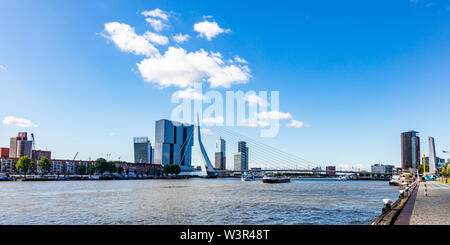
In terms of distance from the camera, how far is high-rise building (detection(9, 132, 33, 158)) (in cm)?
17188

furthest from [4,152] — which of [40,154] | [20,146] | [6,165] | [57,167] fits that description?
[57,167]

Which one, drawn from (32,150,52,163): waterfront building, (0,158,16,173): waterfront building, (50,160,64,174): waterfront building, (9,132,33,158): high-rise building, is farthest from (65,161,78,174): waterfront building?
(32,150,52,163): waterfront building

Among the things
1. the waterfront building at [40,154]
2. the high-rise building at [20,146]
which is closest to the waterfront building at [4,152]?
the high-rise building at [20,146]

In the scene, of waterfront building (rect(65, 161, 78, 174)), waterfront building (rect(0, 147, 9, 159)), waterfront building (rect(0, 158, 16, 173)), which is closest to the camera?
waterfront building (rect(0, 158, 16, 173))

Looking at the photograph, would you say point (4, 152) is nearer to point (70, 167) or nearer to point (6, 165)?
point (6, 165)

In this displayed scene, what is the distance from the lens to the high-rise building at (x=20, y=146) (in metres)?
172

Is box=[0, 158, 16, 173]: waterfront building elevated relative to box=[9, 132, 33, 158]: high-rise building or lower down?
lower down

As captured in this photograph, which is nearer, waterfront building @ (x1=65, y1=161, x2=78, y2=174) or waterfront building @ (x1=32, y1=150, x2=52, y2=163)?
waterfront building @ (x1=65, y1=161, x2=78, y2=174)

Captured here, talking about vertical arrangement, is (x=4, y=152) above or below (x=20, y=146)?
below

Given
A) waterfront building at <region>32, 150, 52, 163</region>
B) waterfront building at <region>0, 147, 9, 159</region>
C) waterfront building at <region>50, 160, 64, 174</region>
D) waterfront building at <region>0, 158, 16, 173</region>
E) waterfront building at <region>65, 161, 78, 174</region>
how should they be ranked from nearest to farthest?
waterfront building at <region>0, 158, 16, 173</region>
waterfront building at <region>50, 160, 64, 174</region>
waterfront building at <region>65, 161, 78, 174</region>
waterfront building at <region>0, 147, 9, 159</region>
waterfront building at <region>32, 150, 52, 163</region>

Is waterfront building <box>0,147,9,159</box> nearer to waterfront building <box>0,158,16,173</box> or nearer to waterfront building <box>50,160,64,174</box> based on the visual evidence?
waterfront building <box>0,158,16,173</box>

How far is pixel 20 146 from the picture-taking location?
172875 mm
